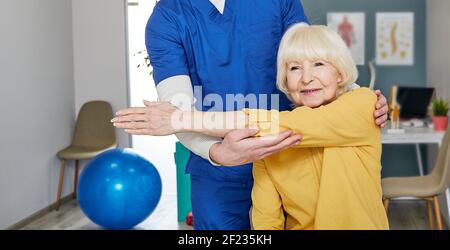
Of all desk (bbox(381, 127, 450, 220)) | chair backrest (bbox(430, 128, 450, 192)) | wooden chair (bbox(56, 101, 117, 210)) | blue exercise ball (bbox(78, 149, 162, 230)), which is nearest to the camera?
chair backrest (bbox(430, 128, 450, 192))

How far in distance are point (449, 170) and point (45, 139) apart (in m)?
1.89

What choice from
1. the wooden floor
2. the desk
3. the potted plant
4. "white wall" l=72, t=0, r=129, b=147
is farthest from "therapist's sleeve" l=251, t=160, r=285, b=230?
"white wall" l=72, t=0, r=129, b=147

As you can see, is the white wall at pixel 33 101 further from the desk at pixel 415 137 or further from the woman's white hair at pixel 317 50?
the woman's white hair at pixel 317 50

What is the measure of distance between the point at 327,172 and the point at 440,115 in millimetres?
1789

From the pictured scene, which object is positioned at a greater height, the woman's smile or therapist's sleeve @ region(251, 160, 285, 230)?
the woman's smile

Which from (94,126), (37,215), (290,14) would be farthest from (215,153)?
(94,126)

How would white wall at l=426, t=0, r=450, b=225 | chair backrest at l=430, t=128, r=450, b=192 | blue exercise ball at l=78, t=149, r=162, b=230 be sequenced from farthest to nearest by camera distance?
white wall at l=426, t=0, r=450, b=225 < blue exercise ball at l=78, t=149, r=162, b=230 < chair backrest at l=430, t=128, r=450, b=192

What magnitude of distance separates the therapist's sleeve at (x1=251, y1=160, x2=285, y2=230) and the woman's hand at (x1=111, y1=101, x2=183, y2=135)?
0.17 meters

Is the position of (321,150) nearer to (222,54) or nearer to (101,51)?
(222,54)

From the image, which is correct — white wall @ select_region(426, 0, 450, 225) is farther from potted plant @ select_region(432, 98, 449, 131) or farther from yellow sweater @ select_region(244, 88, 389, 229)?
yellow sweater @ select_region(244, 88, 389, 229)

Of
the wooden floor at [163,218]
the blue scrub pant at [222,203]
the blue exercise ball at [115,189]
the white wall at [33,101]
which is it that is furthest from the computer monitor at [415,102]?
the blue scrub pant at [222,203]

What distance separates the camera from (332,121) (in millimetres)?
722

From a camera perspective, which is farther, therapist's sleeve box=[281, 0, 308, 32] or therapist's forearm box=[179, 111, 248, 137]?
therapist's sleeve box=[281, 0, 308, 32]

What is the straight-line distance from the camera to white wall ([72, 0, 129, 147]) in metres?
3.09
